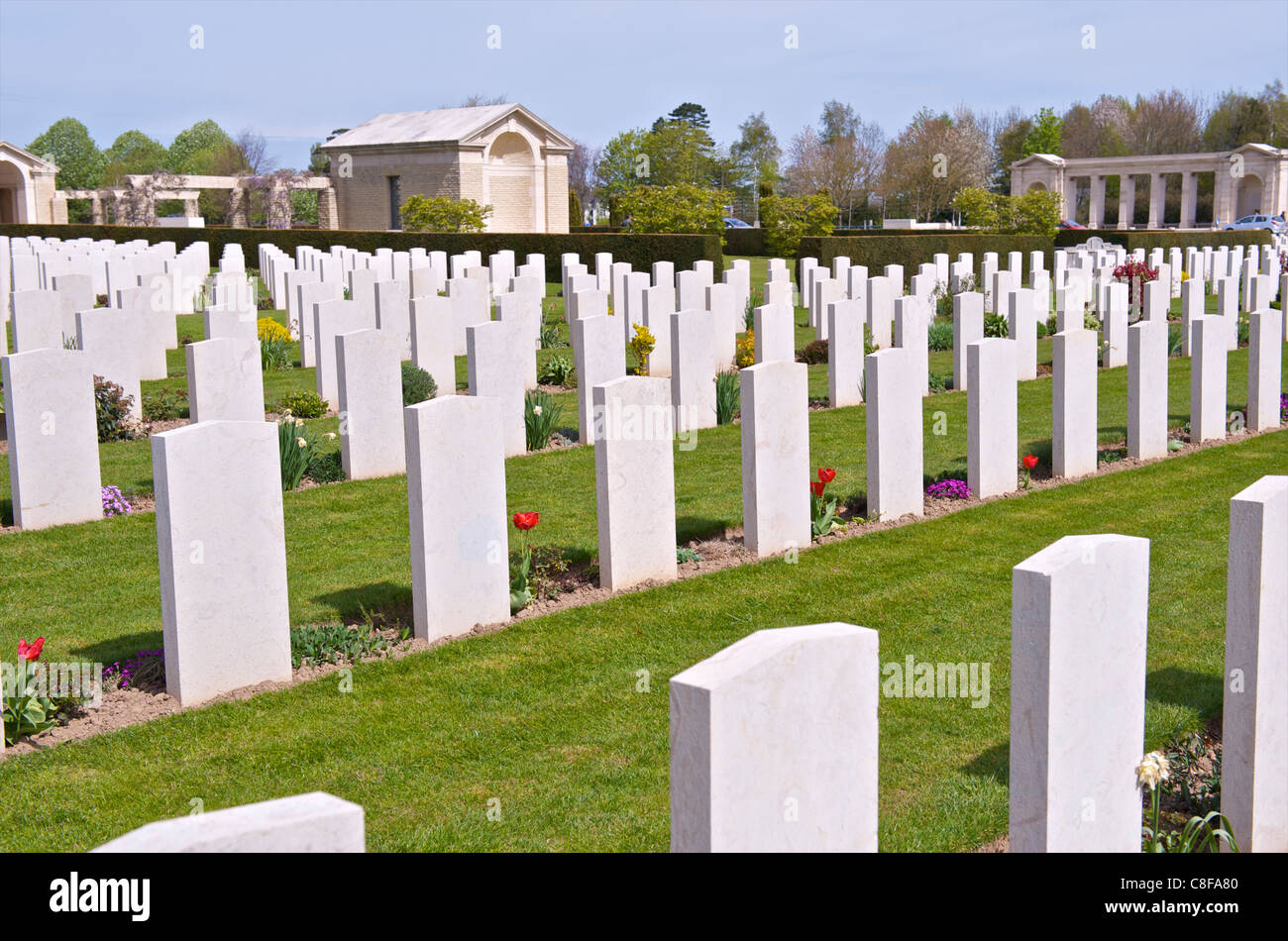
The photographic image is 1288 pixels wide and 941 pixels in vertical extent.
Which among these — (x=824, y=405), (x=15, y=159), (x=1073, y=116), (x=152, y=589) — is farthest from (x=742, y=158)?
(x=152, y=589)

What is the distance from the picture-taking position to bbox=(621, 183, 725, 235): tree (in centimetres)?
3359

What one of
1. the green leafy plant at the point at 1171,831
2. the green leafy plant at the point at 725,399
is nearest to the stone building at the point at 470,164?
the green leafy plant at the point at 725,399

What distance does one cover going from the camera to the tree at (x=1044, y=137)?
71562mm

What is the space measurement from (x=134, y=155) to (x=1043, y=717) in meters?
106

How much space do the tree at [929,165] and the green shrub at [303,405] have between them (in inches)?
1750

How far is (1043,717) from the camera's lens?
3336 mm

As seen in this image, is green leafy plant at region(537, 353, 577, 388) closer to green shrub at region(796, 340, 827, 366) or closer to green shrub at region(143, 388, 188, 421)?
green shrub at region(796, 340, 827, 366)

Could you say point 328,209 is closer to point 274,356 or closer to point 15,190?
point 15,190

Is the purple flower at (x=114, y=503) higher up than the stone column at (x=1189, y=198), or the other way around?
the stone column at (x=1189, y=198)

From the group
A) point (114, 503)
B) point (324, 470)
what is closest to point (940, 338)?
point (324, 470)

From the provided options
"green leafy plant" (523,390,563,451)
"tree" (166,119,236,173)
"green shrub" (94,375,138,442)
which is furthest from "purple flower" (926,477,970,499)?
"tree" (166,119,236,173)

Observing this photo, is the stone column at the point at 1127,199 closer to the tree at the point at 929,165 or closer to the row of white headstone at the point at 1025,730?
the tree at the point at 929,165

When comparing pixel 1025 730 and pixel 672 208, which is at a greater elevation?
pixel 672 208

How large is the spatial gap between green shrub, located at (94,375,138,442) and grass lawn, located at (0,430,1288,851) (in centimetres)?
304
